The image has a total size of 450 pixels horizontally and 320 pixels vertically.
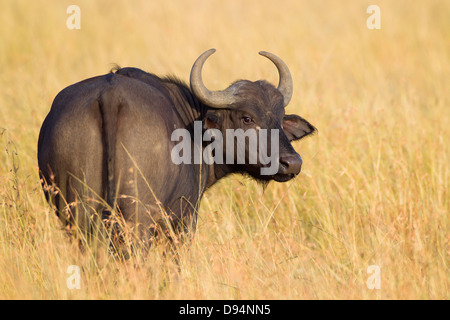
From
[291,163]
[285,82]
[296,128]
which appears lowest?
[291,163]

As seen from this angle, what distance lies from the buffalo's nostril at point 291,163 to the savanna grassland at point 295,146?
530 millimetres

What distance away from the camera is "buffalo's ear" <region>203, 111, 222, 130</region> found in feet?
17.0

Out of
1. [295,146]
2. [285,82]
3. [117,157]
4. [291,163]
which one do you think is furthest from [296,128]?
[117,157]

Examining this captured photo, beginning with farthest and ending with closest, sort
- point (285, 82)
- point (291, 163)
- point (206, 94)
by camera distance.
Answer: point (285, 82)
point (206, 94)
point (291, 163)

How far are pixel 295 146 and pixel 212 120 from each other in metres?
2.28

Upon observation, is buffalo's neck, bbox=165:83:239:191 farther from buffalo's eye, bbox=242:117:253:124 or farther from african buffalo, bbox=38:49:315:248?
buffalo's eye, bbox=242:117:253:124

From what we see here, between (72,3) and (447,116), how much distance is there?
9359 mm

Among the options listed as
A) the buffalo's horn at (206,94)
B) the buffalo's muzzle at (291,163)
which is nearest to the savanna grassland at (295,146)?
the buffalo's muzzle at (291,163)

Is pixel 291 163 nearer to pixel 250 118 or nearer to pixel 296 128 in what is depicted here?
pixel 250 118

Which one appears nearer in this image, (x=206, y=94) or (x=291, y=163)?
(x=291, y=163)

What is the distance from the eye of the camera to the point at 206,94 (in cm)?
516

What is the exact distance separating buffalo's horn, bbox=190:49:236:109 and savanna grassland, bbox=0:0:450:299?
34.9 inches

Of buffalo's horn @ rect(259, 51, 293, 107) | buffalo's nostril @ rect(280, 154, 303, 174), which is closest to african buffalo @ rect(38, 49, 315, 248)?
buffalo's nostril @ rect(280, 154, 303, 174)

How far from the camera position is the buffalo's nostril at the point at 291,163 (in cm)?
493
